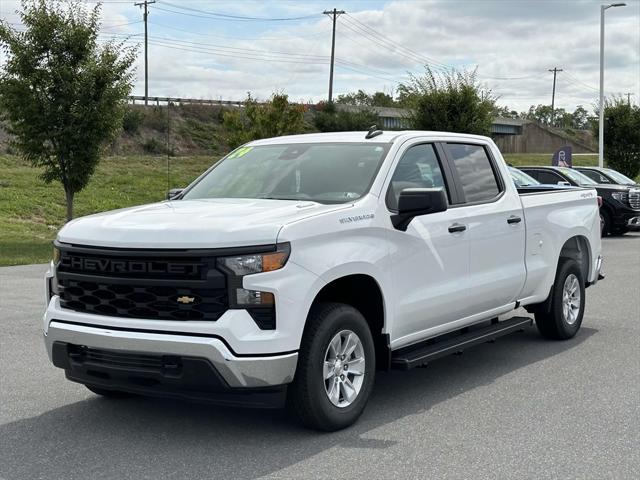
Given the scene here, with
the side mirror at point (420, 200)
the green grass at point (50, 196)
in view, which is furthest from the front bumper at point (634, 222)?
the side mirror at point (420, 200)

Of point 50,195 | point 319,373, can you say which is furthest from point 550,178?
point 50,195

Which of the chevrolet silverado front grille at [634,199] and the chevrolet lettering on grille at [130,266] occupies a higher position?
the chevrolet lettering on grille at [130,266]

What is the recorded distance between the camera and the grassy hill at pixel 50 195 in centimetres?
2191

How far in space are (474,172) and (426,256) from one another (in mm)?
1316

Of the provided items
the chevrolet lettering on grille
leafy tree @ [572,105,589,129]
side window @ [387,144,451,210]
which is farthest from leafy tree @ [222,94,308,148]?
leafy tree @ [572,105,589,129]

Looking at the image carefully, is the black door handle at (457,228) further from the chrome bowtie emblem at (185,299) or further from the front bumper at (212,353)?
the chrome bowtie emblem at (185,299)

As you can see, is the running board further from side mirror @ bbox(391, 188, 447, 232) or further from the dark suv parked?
the dark suv parked

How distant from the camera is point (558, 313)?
27.1 feet

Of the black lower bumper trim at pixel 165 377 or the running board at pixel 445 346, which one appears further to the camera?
the running board at pixel 445 346

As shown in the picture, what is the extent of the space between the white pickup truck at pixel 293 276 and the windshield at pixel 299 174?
0.05 feet

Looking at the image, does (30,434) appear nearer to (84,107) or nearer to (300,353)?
(300,353)

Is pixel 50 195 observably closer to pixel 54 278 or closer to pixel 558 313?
pixel 558 313

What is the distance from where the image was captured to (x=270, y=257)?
16.3 feet

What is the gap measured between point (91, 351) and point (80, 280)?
1.45 feet
